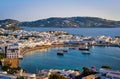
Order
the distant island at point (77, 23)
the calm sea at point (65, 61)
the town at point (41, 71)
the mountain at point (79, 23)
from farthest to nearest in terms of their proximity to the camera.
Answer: the mountain at point (79, 23) < the distant island at point (77, 23) < the calm sea at point (65, 61) < the town at point (41, 71)

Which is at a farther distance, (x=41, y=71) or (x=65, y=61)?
(x=65, y=61)

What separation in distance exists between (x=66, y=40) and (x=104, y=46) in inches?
153

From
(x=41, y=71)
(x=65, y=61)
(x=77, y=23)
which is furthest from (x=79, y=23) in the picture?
(x=41, y=71)

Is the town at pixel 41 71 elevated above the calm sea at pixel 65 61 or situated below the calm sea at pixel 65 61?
above

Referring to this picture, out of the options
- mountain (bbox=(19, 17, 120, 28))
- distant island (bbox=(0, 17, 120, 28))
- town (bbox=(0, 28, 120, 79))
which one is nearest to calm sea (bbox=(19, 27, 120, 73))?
town (bbox=(0, 28, 120, 79))

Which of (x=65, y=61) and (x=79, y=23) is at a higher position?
(x=79, y=23)

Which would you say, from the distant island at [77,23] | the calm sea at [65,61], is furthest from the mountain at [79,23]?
the calm sea at [65,61]

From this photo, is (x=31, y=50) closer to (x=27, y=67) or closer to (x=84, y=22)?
(x=27, y=67)

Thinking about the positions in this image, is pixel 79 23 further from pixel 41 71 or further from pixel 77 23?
pixel 41 71

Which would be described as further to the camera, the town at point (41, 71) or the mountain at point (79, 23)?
the mountain at point (79, 23)

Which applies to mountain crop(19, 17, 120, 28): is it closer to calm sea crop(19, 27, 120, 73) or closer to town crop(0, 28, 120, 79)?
town crop(0, 28, 120, 79)

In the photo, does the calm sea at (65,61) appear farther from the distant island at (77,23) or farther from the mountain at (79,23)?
the mountain at (79,23)

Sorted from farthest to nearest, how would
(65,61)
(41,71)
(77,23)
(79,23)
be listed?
(77,23) < (79,23) < (65,61) < (41,71)

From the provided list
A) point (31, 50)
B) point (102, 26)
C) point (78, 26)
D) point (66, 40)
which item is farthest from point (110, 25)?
point (31, 50)
